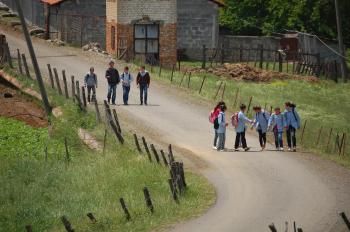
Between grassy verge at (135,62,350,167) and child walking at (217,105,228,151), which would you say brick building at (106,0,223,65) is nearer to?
grassy verge at (135,62,350,167)

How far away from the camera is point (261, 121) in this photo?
28500mm

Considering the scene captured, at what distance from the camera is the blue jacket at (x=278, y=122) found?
28330 millimetres

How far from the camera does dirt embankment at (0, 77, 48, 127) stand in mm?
34719

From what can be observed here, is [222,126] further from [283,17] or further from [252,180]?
[283,17]

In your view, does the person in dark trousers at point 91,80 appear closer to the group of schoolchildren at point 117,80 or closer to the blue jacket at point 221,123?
the group of schoolchildren at point 117,80

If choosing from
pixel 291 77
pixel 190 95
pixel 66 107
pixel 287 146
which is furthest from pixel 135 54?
pixel 287 146

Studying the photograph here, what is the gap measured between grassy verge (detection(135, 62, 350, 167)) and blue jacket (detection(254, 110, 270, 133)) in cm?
169

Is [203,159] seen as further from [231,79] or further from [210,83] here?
[231,79]

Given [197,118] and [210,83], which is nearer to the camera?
[197,118]

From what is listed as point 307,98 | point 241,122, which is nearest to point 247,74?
point 307,98

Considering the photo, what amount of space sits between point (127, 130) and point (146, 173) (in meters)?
6.22

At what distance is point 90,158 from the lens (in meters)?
28.3

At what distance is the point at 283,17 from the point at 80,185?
38332 mm

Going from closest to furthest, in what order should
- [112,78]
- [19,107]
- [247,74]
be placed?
[112,78]
[19,107]
[247,74]
